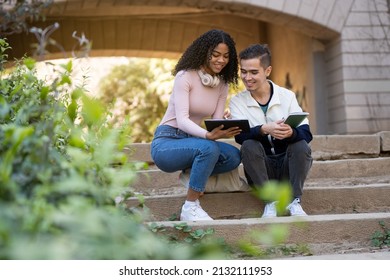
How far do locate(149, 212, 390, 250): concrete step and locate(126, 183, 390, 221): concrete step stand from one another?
48 cm

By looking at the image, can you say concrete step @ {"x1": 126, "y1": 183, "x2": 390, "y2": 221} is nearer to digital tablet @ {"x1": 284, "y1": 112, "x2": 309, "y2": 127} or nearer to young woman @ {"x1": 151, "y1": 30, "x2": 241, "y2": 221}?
young woman @ {"x1": 151, "y1": 30, "x2": 241, "y2": 221}

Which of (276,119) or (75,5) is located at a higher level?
(75,5)

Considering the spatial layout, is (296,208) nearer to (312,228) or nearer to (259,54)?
(312,228)

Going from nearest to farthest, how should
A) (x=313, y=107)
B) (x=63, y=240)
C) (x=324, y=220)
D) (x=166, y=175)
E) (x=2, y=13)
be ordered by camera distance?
1. (x=63, y=240)
2. (x=324, y=220)
3. (x=166, y=175)
4. (x=2, y=13)
5. (x=313, y=107)

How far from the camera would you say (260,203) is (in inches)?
156

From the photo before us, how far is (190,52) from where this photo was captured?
378 centimetres

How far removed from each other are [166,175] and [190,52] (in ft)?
3.88

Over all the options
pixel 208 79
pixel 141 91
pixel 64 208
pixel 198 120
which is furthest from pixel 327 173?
pixel 141 91

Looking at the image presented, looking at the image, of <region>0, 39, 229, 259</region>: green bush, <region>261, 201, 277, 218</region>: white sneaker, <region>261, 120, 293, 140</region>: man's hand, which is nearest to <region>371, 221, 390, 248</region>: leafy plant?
<region>261, 201, 277, 218</region>: white sneaker

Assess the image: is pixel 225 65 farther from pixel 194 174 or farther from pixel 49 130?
pixel 49 130

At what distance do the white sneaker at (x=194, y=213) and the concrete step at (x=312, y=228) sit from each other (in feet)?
0.52

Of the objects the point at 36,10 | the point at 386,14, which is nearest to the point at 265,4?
the point at 386,14

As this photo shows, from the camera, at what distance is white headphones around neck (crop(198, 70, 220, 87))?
3.71 meters

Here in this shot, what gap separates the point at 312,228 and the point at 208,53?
1095 mm
